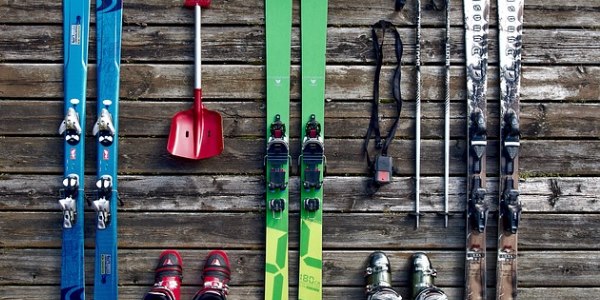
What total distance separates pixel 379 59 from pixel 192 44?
42.3 inches

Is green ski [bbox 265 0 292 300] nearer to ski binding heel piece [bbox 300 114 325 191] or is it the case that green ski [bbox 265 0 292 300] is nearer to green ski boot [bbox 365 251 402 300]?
ski binding heel piece [bbox 300 114 325 191]

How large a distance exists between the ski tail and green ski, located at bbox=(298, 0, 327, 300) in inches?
39.8

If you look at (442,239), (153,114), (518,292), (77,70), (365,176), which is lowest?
(518,292)

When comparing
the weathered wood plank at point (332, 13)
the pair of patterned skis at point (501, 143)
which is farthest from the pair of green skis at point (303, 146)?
the pair of patterned skis at point (501, 143)

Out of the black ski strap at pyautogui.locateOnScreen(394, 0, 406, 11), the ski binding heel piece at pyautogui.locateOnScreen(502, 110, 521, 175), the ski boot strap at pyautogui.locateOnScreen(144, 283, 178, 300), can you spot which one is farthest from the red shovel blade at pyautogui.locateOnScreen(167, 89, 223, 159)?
the ski binding heel piece at pyautogui.locateOnScreen(502, 110, 521, 175)

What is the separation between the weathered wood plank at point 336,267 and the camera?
3570mm

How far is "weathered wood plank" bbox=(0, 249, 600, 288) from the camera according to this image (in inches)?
141

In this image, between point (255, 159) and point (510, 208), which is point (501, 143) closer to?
point (510, 208)

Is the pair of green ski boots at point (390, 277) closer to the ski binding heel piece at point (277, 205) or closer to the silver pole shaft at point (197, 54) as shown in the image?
the ski binding heel piece at point (277, 205)

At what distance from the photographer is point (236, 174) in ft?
11.8

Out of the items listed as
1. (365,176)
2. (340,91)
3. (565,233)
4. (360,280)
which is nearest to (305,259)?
(360,280)

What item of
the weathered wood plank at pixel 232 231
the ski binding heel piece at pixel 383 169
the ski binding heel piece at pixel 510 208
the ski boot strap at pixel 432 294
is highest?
the ski binding heel piece at pixel 383 169

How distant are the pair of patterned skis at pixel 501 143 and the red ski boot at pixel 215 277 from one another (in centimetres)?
136

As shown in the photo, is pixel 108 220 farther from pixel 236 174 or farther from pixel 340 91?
pixel 340 91
